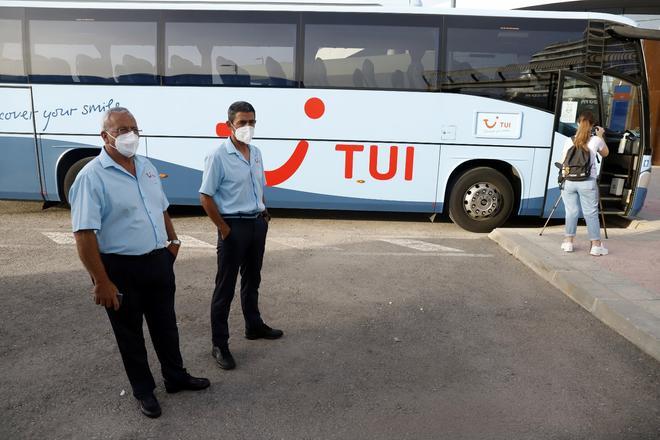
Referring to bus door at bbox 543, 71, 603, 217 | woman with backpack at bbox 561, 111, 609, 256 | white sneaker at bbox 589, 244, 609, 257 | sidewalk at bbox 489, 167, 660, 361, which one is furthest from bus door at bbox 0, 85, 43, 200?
white sneaker at bbox 589, 244, 609, 257

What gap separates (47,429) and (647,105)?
28.2ft

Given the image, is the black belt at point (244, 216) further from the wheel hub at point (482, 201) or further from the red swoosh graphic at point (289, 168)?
the wheel hub at point (482, 201)

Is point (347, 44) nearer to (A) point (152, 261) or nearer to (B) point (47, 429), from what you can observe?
(A) point (152, 261)

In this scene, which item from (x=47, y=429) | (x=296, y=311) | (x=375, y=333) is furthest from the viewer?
(x=296, y=311)

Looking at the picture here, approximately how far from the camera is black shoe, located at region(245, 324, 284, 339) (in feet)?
13.8

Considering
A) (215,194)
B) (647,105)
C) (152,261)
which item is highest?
(647,105)

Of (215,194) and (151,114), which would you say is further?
(151,114)

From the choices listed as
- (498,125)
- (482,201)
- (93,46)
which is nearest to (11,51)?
(93,46)

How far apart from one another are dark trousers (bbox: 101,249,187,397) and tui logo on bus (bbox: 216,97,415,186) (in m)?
5.35

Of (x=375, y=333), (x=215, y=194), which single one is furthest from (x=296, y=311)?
(x=215, y=194)

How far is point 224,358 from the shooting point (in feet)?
12.3

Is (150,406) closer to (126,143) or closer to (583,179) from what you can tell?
(126,143)

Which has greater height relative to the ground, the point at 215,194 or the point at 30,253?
the point at 215,194

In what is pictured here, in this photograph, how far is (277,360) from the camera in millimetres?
3896
